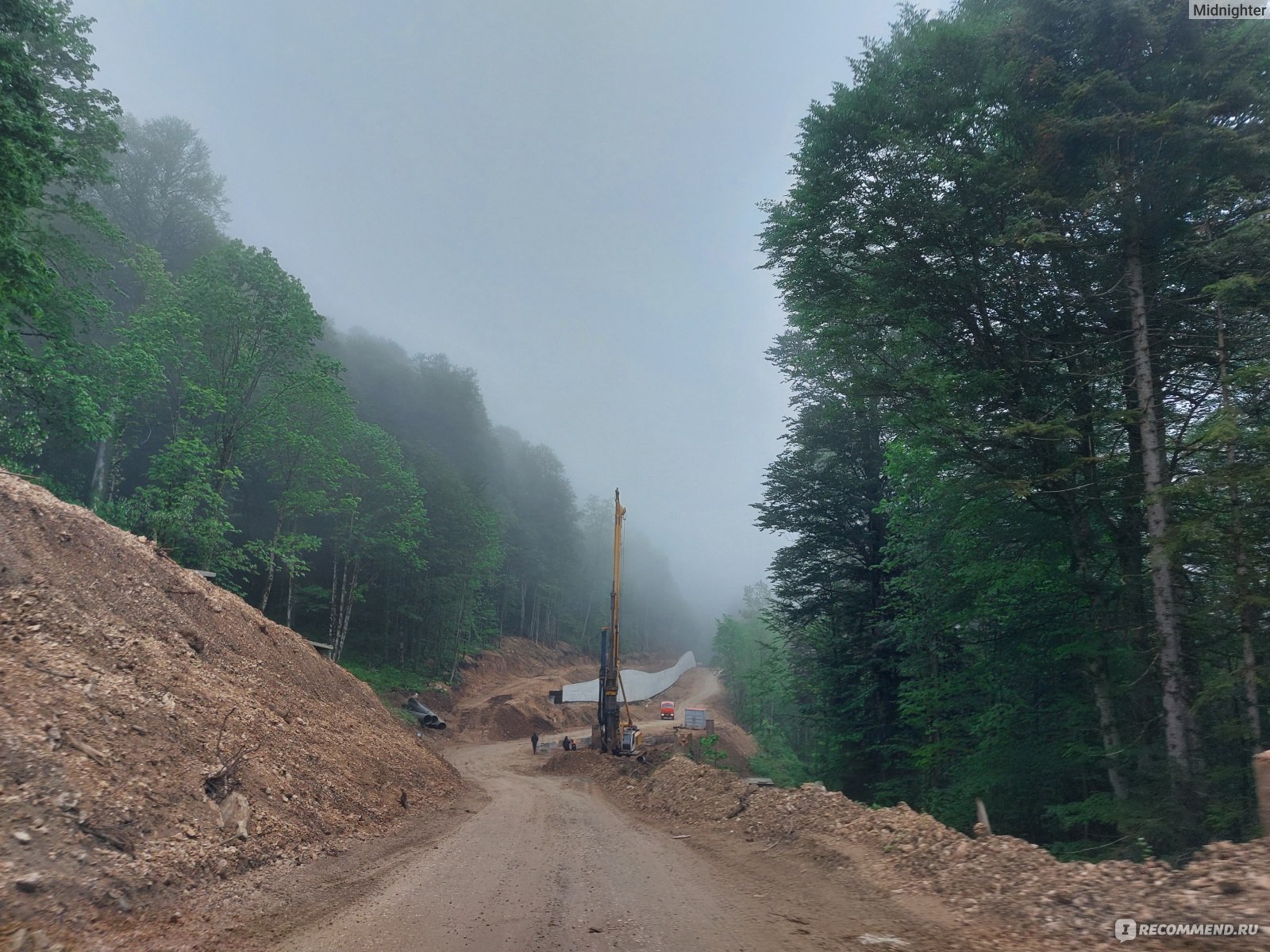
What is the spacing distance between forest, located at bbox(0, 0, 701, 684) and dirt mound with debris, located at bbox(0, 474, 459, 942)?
7.20 metres

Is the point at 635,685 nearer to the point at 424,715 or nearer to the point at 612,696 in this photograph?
the point at 424,715

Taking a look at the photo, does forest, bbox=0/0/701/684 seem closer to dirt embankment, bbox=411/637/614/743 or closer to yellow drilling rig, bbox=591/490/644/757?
dirt embankment, bbox=411/637/614/743

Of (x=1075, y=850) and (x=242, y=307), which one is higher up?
(x=242, y=307)

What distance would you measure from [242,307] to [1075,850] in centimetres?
3015

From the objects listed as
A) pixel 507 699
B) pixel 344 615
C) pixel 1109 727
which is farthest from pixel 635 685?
pixel 1109 727

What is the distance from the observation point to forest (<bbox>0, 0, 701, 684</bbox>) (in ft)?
57.7

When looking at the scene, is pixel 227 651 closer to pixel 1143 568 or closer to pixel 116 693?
pixel 116 693

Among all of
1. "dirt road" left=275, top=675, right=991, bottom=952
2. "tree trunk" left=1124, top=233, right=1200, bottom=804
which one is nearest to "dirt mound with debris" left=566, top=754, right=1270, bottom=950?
"dirt road" left=275, top=675, right=991, bottom=952

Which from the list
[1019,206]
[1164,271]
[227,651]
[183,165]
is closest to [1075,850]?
[1164,271]

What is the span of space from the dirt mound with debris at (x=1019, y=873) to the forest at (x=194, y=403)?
58.4ft

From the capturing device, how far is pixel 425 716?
34.0 meters

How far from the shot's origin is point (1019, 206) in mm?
11641

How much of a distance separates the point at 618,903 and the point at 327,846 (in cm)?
479

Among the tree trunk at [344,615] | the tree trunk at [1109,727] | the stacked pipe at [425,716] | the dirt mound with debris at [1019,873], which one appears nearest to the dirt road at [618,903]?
the dirt mound with debris at [1019,873]
